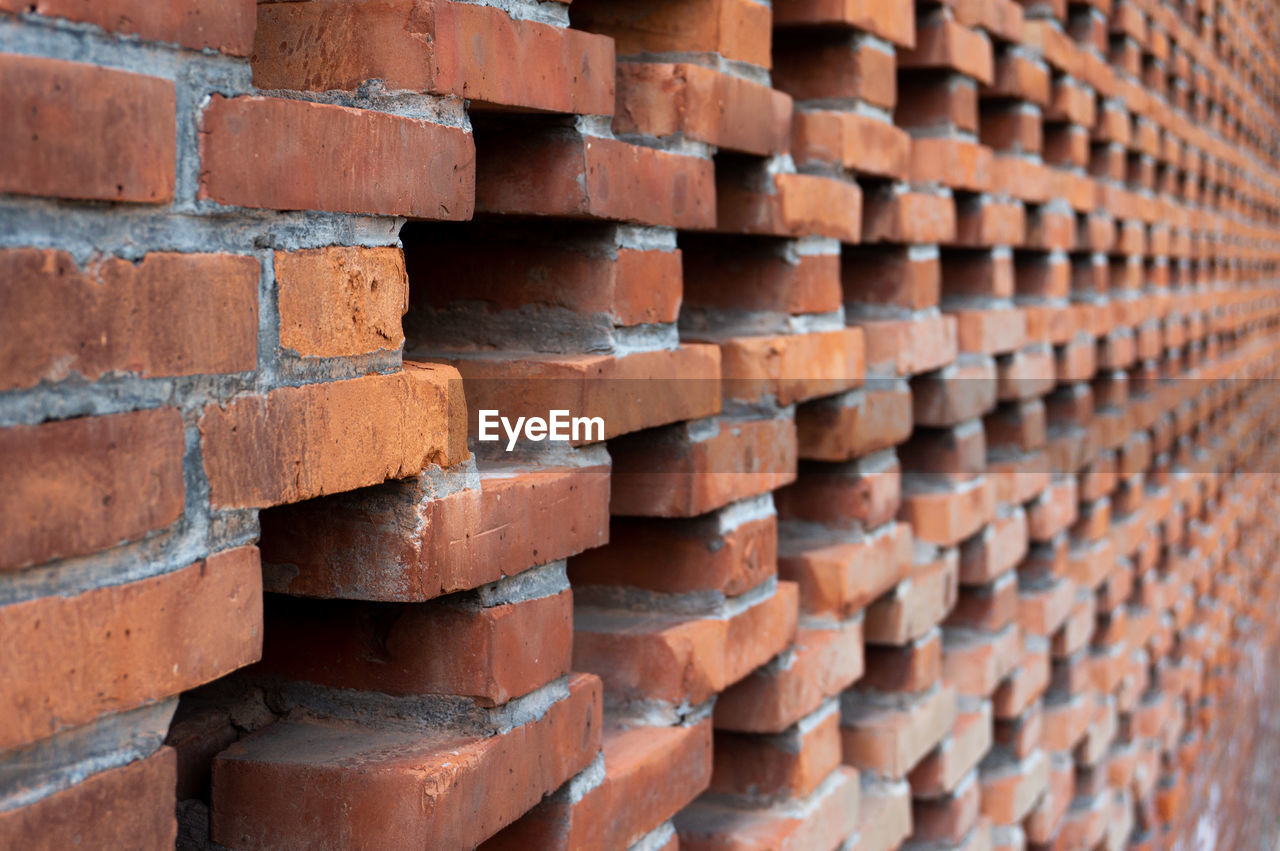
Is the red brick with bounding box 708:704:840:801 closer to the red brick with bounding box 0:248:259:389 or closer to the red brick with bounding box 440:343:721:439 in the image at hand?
the red brick with bounding box 440:343:721:439

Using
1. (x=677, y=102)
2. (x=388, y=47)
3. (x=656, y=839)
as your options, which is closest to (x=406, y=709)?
(x=656, y=839)

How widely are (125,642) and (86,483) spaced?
0.32 ft

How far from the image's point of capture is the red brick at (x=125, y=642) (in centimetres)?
74

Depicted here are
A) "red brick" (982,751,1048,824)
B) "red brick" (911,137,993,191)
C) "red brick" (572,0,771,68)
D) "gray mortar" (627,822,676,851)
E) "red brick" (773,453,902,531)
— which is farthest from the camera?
"red brick" (982,751,1048,824)

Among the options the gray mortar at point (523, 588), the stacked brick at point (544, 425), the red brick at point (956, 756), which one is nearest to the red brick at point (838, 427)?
the stacked brick at point (544, 425)

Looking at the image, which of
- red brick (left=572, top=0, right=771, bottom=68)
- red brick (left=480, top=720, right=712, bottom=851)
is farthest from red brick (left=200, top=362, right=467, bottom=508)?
red brick (left=572, top=0, right=771, bottom=68)

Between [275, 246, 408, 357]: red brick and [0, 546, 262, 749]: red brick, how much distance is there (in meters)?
0.15

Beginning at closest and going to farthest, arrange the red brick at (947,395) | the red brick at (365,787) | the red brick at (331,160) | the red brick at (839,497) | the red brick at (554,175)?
the red brick at (331,160) → the red brick at (365,787) → the red brick at (554,175) → the red brick at (839,497) → the red brick at (947,395)

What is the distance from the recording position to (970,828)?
8.00 ft

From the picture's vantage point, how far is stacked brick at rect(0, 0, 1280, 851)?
2.57ft

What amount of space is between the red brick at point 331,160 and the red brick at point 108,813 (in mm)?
348

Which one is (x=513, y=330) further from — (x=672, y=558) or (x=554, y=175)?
(x=672, y=558)

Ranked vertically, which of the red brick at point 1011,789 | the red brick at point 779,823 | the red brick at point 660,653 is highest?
the red brick at point 660,653

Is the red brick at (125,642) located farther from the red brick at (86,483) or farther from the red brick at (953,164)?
the red brick at (953,164)
